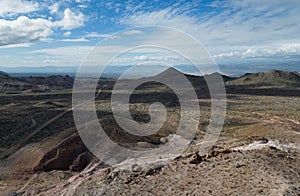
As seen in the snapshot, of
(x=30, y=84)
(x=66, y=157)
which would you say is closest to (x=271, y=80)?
(x=30, y=84)

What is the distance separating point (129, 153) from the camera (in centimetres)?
2845

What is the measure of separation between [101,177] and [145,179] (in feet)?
10.7

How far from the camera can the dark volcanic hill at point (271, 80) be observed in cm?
12875

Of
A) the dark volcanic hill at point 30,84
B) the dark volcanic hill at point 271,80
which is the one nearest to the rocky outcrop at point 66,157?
the dark volcanic hill at point 271,80

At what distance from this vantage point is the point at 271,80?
135 m

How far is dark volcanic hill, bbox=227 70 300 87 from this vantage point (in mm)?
128750

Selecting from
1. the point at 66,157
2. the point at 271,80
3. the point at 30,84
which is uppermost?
the point at 30,84

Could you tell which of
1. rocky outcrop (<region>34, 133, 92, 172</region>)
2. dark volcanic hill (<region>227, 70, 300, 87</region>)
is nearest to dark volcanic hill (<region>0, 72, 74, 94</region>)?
dark volcanic hill (<region>227, 70, 300, 87</region>)

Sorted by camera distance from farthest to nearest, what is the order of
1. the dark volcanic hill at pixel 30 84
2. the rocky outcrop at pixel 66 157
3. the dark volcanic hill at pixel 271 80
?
the dark volcanic hill at pixel 30 84 < the dark volcanic hill at pixel 271 80 < the rocky outcrop at pixel 66 157

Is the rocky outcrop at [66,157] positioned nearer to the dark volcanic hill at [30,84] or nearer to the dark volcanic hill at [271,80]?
the dark volcanic hill at [271,80]

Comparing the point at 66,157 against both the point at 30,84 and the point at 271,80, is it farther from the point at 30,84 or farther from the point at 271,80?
the point at 30,84

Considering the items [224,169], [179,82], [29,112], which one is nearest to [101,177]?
[224,169]

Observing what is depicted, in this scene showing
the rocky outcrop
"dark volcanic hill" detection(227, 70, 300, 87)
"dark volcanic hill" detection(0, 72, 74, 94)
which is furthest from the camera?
"dark volcanic hill" detection(0, 72, 74, 94)

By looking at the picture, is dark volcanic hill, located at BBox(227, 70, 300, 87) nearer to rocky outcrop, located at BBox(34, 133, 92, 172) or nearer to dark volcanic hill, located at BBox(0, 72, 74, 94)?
dark volcanic hill, located at BBox(0, 72, 74, 94)
